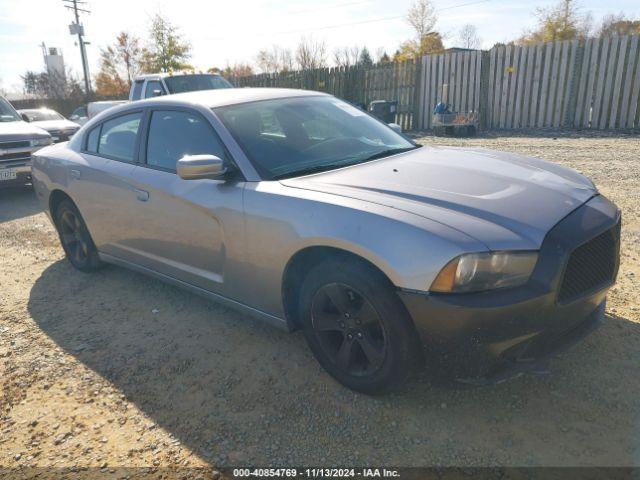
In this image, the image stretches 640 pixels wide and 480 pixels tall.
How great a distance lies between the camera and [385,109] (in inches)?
546

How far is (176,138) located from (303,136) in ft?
3.17

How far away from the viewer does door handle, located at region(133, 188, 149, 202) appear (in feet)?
12.0

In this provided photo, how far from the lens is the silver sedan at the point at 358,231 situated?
2.23 meters

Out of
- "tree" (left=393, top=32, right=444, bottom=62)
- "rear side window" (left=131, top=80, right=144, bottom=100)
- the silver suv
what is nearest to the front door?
the silver suv

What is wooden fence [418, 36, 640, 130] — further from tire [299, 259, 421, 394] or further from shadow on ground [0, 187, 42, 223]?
tire [299, 259, 421, 394]

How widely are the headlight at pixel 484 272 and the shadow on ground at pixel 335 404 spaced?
2.54 feet

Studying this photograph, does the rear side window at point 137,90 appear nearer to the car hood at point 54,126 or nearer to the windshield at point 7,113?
the car hood at point 54,126

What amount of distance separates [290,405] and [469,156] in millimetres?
2097

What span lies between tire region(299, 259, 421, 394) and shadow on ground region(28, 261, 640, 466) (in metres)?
0.17

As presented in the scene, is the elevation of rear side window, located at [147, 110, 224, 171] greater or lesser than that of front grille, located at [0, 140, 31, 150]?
greater

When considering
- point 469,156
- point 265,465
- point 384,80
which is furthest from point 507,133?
point 265,465

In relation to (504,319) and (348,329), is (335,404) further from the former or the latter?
(504,319)

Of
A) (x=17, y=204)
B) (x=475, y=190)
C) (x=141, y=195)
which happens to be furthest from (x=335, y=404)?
(x=17, y=204)

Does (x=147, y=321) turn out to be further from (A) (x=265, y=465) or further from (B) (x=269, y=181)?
(A) (x=265, y=465)
